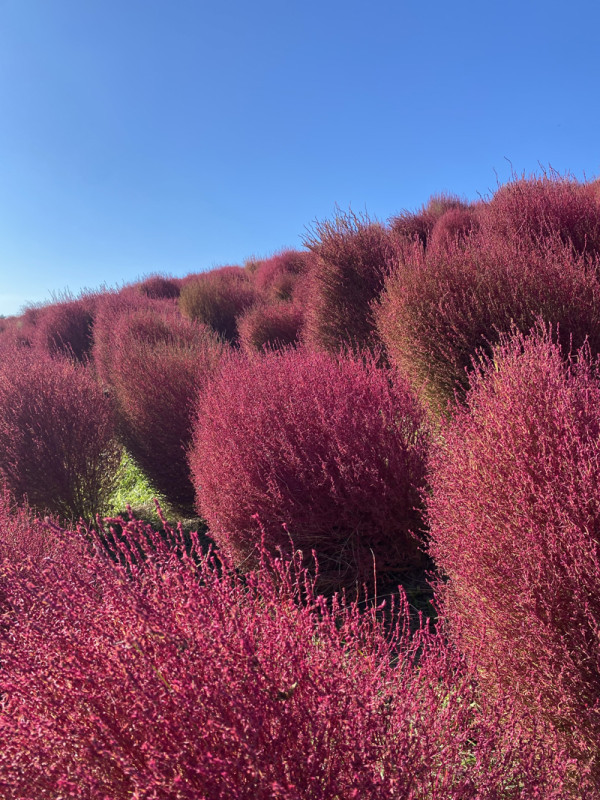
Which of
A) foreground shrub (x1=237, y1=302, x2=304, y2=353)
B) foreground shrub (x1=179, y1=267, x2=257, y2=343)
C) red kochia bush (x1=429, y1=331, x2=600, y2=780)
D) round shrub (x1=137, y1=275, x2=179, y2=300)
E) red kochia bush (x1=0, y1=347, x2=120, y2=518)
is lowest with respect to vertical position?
red kochia bush (x1=429, y1=331, x2=600, y2=780)

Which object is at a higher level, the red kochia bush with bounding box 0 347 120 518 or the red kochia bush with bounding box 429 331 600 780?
the red kochia bush with bounding box 0 347 120 518

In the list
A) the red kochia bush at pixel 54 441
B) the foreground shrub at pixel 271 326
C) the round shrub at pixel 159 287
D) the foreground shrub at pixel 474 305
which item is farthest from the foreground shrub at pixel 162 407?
the round shrub at pixel 159 287

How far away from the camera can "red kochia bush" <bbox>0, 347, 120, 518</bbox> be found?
5.41m

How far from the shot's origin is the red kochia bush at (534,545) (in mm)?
1625

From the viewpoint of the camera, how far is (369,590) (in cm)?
312

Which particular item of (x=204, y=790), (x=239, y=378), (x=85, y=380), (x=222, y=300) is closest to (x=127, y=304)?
(x=222, y=300)

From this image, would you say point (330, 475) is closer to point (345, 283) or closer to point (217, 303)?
point (345, 283)

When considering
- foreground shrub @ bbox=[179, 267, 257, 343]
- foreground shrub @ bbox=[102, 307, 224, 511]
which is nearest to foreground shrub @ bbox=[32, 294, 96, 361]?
foreground shrub @ bbox=[179, 267, 257, 343]

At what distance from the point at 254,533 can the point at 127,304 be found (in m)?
9.94

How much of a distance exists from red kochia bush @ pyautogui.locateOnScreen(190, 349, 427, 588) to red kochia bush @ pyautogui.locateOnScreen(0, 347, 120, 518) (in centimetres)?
300

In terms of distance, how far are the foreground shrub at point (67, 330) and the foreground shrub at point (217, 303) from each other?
102 inches

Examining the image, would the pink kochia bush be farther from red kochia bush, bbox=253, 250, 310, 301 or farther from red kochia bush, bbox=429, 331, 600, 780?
red kochia bush, bbox=253, 250, 310, 301

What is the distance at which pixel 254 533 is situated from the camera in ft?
10.7

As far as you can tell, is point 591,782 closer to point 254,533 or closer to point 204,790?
point 204,790
